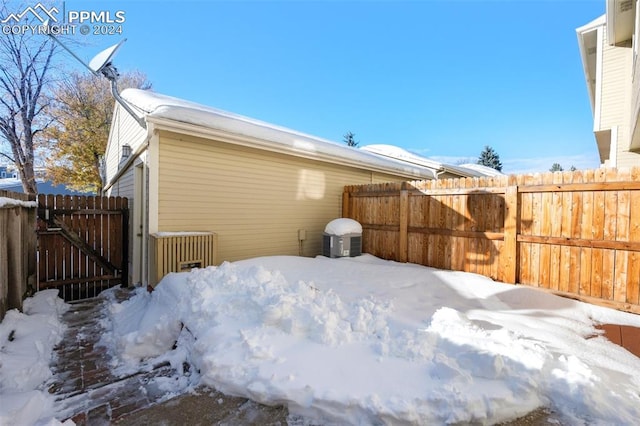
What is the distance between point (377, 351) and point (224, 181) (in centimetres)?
450

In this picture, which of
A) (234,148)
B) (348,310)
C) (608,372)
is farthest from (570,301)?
(234,148)

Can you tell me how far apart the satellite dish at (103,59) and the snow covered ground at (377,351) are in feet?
14.2

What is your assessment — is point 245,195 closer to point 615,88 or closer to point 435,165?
point 435,165

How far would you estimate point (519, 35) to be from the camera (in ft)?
30.9

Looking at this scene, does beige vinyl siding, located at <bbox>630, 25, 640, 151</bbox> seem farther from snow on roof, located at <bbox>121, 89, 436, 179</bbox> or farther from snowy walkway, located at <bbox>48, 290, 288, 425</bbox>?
snowy walkway, located at <bbox>48, 290, 288, 425</bbox>

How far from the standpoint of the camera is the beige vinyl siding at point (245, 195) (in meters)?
5.19

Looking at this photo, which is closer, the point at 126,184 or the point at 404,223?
the point at 404,223

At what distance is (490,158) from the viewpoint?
33.2 meters

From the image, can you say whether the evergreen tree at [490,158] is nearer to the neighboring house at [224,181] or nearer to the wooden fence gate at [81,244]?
the neighboring house at [224,181]

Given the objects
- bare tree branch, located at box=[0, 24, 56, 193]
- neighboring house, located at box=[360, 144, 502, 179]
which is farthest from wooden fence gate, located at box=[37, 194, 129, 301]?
neighboring house, located at box=[360, 144, 502, 179]

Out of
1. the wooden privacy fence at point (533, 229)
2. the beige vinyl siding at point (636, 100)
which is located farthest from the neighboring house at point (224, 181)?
the beige vinyl siding at point (636, 100)

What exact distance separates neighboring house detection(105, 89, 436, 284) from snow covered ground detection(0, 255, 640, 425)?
168 cm

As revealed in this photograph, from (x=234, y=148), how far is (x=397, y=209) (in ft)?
12.6

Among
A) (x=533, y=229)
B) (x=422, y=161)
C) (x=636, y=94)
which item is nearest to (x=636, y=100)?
(x=636, y=94)
